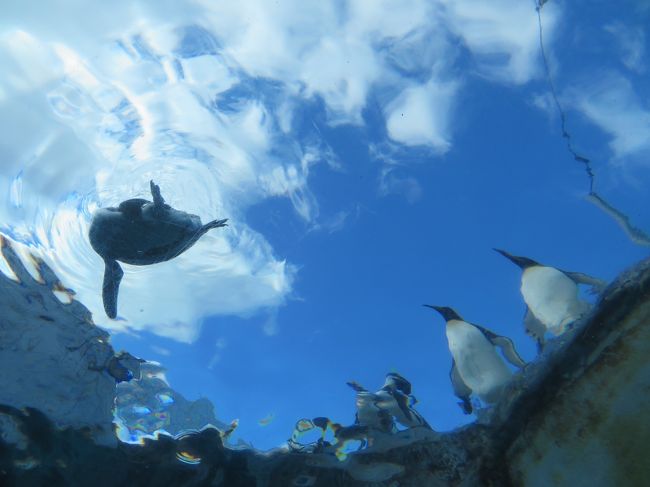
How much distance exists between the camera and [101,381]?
888cm

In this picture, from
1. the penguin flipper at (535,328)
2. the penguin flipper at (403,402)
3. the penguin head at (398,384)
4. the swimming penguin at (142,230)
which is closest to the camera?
the penguin flipper at (535,328)

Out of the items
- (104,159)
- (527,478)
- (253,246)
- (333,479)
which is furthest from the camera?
(253,246)

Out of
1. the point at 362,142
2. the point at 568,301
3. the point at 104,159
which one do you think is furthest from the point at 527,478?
the point at 104,159

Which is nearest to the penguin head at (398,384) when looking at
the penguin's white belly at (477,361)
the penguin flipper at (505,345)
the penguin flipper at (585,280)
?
the penguin's white belly at (477,361)

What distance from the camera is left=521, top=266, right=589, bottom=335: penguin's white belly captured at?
6.31 metres

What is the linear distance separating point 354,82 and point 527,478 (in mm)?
9233

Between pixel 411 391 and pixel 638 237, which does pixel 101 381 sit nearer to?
pixel 411 391

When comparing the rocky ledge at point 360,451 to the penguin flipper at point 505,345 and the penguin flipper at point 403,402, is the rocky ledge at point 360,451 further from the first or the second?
the penguin flipper at point 505,345

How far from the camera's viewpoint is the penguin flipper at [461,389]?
759 centimetres

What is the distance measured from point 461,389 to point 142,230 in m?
7.44

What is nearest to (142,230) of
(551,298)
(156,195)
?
(156,195)

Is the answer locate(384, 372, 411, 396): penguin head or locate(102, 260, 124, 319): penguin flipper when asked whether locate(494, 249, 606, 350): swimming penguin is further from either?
locate(102, 260, 124, 319): penguin flipper

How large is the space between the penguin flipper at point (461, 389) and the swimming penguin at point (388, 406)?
1056 mm

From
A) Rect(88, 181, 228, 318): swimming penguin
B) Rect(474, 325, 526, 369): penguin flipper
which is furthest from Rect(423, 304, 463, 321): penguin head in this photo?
Rect(88, 181, 228, 318): swimming penguin
